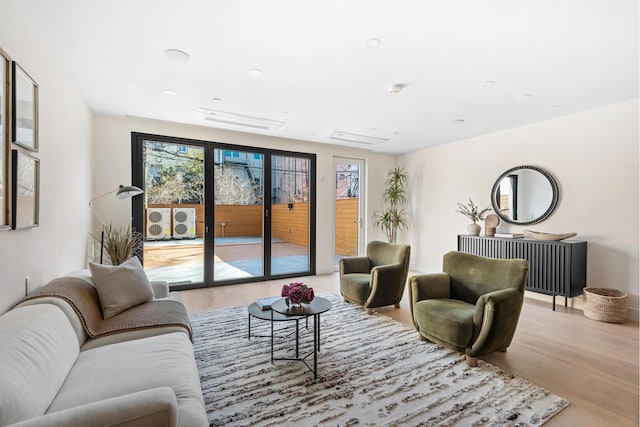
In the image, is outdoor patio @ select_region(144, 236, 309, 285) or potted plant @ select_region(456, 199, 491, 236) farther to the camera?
potted plant @ select_region(456, 199, 491, 236)

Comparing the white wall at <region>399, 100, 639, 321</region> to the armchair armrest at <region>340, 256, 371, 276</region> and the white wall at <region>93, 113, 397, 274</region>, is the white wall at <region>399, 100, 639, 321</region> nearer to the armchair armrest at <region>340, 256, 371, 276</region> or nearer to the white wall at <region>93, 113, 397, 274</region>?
the white wall at <region>93, 113, 397, 274</region>

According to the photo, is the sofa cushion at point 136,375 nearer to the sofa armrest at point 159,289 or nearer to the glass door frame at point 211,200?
the sofa armrest at point 159,289

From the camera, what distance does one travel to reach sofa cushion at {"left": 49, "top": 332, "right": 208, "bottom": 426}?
1341mm

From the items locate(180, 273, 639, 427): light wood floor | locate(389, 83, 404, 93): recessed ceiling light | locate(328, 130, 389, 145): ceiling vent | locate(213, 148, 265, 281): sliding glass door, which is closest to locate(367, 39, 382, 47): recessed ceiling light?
locate(389, 83, 404, 93): recessed ceiling light

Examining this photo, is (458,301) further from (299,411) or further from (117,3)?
(117,3)

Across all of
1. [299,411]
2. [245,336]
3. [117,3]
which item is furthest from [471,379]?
[117,3]

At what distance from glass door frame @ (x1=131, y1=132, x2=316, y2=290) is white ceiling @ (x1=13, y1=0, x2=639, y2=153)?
2.17ft

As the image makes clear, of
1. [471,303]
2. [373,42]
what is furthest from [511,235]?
[373,42]

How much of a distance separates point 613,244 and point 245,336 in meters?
4.25

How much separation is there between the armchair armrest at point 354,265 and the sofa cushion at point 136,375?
100 inches

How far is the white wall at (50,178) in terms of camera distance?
1862mm

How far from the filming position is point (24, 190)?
1976 millimetres

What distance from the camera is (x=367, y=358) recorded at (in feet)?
8.56

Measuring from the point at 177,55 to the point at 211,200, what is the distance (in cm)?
262
